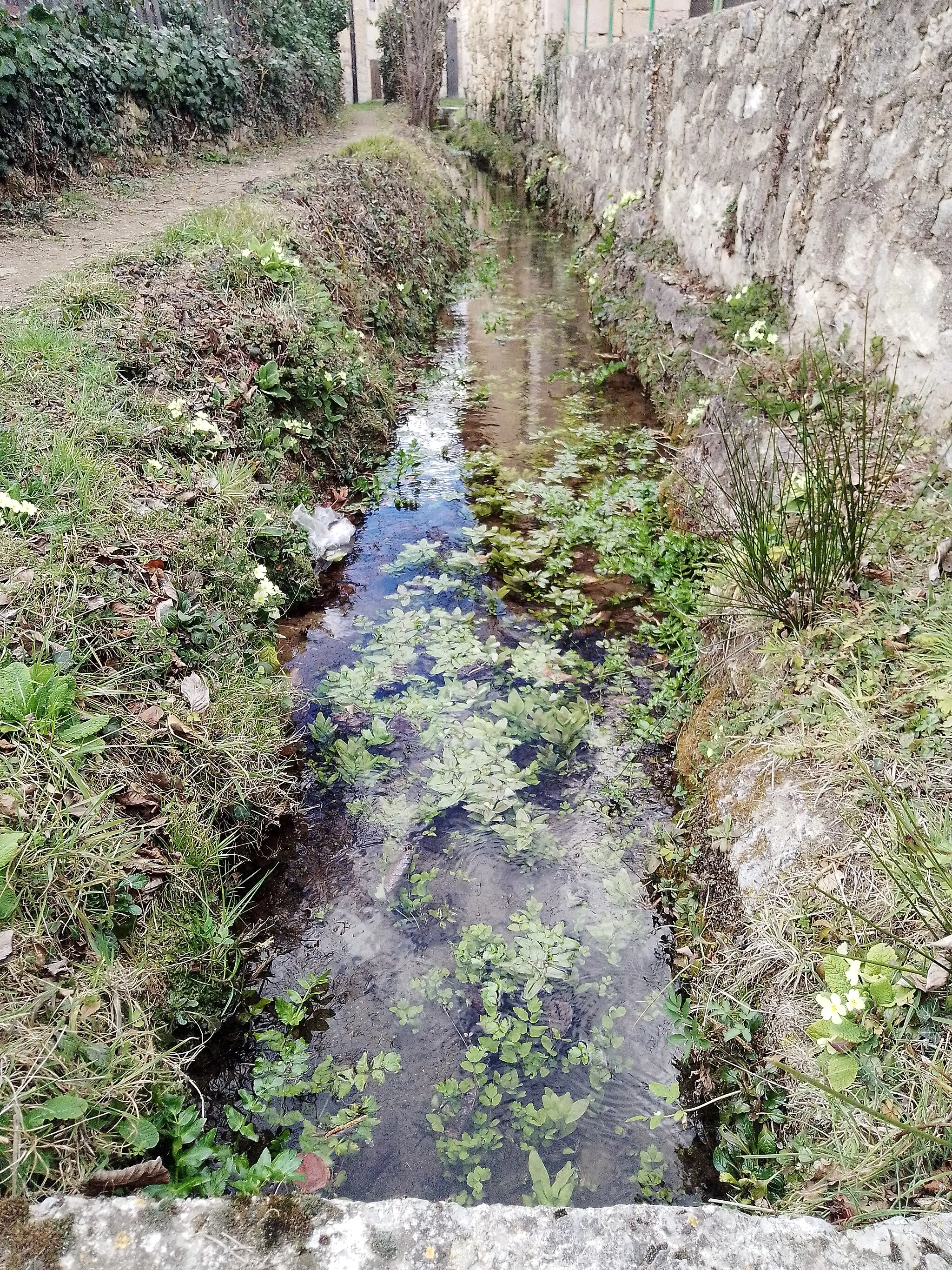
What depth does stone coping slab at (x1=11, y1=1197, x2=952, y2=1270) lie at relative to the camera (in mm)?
1284

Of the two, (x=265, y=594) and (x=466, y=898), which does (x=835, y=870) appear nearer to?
(x=466, y=898)

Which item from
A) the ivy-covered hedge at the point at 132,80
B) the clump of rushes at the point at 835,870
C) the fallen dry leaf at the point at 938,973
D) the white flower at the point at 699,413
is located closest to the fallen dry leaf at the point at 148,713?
the clump of rushes at the point at 835,870

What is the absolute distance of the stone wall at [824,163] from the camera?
3.35 metres

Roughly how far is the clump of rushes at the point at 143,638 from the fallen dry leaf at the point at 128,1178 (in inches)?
1.5

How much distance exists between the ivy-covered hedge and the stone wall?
549 centimetres

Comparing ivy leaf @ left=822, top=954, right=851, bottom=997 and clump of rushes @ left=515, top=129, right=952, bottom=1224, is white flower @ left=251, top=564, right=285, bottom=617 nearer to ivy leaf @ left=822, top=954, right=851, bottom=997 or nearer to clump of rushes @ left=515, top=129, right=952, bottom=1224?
clump of rushes @ left=515, top=129, right=952, bottom=1224

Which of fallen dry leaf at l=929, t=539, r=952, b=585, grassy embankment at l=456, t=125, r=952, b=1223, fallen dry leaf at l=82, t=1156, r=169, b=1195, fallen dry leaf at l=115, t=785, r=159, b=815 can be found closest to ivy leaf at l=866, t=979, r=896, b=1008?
grassy embankment at l=456, t=125, r=952, b=1223

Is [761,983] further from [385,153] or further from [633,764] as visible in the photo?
[385,153]

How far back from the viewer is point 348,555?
4.47 metres

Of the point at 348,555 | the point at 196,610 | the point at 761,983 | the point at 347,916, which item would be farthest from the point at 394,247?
the point at 761,983

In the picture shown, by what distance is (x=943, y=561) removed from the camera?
104 inches

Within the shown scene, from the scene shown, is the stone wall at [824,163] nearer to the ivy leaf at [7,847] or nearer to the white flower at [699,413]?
Result: the white flower at [699,413]

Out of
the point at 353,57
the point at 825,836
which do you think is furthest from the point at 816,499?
the point at 353,57

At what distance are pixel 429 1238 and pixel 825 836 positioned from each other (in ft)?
4.73
